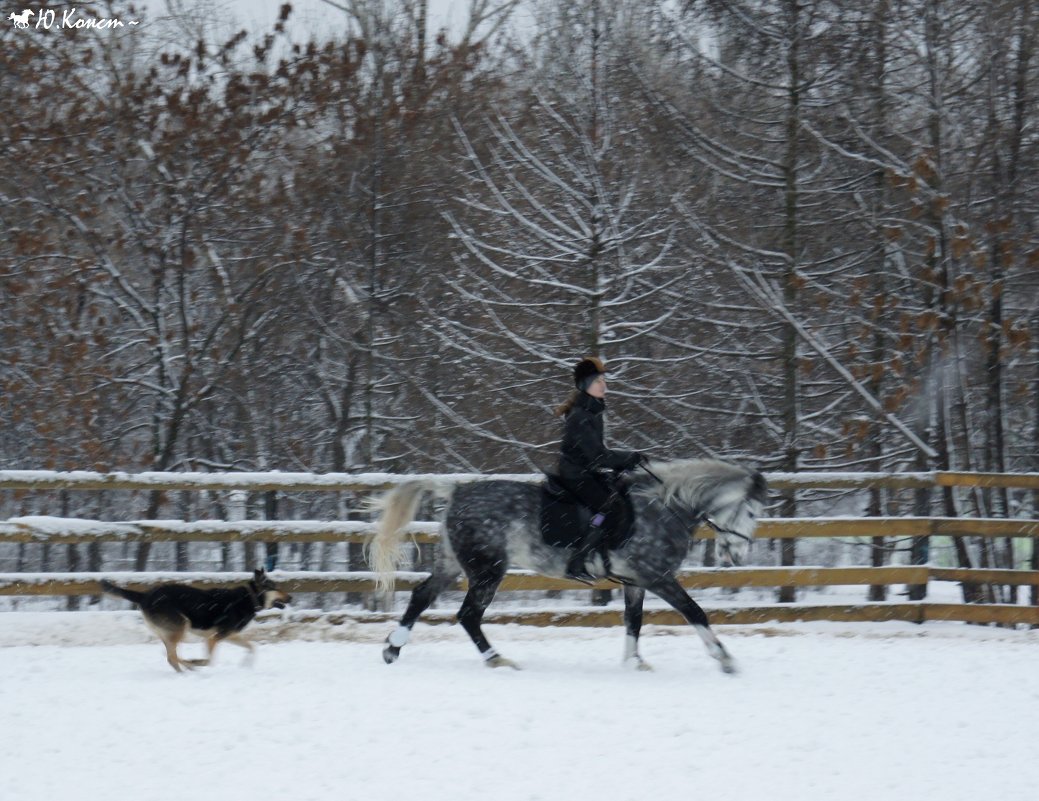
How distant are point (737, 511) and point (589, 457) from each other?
1134 mm

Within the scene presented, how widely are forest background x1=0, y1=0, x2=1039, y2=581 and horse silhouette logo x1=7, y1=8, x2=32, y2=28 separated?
15cm

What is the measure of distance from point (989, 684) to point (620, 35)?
9464mm

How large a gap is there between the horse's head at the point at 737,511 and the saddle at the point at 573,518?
1.91 ft

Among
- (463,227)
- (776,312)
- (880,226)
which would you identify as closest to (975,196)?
(880,226)

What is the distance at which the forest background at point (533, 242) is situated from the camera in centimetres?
1300

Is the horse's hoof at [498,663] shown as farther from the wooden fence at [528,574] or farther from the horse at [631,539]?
the wooden fence at [528,574]

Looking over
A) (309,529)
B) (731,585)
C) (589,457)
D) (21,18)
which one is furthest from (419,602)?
(21,18)

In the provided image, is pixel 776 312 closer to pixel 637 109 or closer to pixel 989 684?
pixel 637 109

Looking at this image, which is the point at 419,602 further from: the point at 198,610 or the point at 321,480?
the point at 321,480

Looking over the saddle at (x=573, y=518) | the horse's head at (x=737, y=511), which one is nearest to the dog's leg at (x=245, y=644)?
the saddle at (x=573, y=518)

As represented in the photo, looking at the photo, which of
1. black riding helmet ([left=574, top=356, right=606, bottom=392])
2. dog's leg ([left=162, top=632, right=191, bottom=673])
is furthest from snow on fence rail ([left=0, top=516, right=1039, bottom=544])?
black riding helmet ([left=574, top=356, right=606, bottom=392])

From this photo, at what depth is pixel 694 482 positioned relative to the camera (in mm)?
8609

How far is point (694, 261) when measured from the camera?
14.2m

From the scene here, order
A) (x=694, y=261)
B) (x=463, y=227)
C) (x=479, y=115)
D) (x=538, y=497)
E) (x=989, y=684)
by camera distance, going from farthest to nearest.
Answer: (x=479, y=115)
(x=463, y=227)
(x=694, y=261)
(x=538, y=497)
(x=989, y=684)
